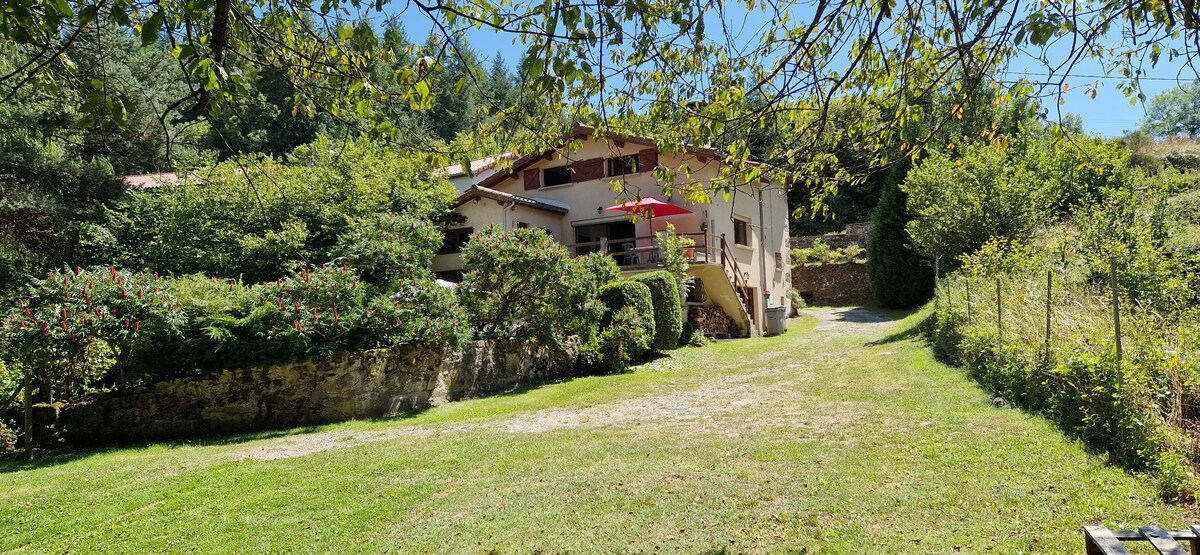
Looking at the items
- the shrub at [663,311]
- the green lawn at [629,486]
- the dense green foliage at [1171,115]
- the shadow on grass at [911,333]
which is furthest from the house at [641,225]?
the dense green foliage at [1171,115]

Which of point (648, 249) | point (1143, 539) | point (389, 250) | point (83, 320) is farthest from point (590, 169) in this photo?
point (1143, 539)

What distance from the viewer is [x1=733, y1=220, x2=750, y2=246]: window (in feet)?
77.4

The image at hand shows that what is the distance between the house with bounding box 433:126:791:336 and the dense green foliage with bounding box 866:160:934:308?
3.71 m

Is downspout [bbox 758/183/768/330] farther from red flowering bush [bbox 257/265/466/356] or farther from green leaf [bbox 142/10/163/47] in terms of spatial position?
green leaf [bbox 142/10/163/47]

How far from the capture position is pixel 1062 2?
14.7 ft

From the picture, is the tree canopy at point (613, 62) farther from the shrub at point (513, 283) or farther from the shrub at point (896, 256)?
the shrub at point (896, 256)

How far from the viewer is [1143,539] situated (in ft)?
9.87

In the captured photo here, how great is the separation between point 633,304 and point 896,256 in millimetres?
12726

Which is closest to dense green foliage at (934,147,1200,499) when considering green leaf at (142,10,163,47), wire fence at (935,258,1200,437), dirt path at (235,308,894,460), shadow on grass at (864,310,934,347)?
wire fence at (935,258,1200,437)

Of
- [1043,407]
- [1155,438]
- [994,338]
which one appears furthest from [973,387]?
[1155,438]

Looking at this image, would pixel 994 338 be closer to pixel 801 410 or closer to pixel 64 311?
pixel 801 410

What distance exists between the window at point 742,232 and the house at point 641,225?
0.12 ft

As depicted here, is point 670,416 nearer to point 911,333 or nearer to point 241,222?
point 911,333

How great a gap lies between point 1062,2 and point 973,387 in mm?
5621
